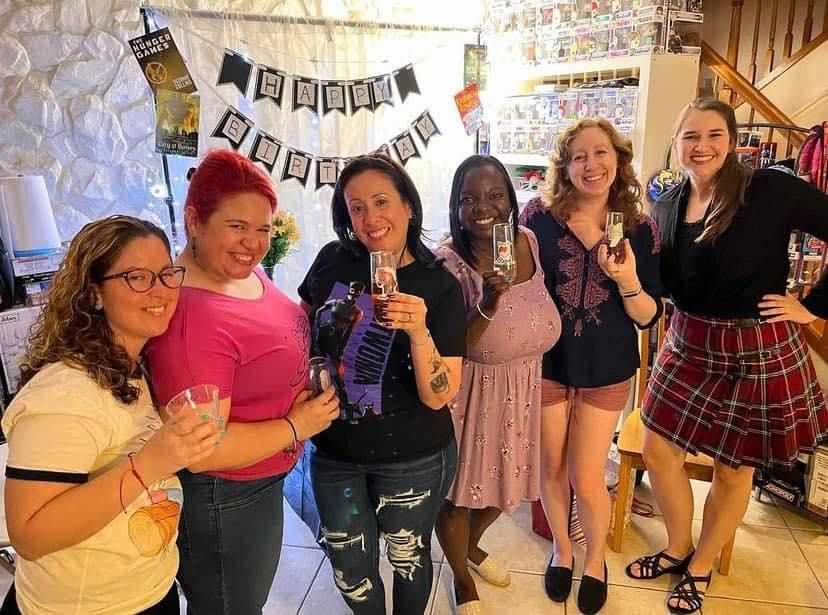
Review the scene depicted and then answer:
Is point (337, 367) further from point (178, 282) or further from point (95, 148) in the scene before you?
point (95, 148)

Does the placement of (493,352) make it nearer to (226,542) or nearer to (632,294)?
(632,294)

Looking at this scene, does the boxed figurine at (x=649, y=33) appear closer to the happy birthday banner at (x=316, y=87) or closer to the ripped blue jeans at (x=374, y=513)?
the happy birthday banner at (x=316, y=87)

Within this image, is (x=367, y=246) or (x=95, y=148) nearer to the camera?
(x=367, y=246)

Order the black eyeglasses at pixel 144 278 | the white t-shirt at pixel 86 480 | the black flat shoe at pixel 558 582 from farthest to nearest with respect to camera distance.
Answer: the black flat shoe at pixel 558 582 → the black eyeglasses at pixel 144 278 → the white t-shirt at pixel 86 480

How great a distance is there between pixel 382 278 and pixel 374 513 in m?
0.63

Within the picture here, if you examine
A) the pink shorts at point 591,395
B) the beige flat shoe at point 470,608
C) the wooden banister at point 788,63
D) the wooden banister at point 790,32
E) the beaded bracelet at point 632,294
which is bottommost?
the beige flat shoe at point 470,608

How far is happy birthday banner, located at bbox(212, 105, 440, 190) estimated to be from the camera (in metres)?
2.71

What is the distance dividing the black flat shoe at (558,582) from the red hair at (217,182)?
1680mm

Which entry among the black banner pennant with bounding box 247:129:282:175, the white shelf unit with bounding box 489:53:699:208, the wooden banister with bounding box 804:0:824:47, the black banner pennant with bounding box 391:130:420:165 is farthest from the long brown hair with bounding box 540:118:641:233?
the wooden banister with bounding box 804:0:824:47

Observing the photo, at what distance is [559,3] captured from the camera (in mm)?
2990

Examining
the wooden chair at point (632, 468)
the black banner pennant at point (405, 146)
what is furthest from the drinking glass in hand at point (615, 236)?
the black banner pennant at point (405, 146)

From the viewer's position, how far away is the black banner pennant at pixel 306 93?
2809 mm

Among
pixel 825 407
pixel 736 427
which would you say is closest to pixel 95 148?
pixel 736 427

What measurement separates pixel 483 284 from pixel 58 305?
3.26 feet
